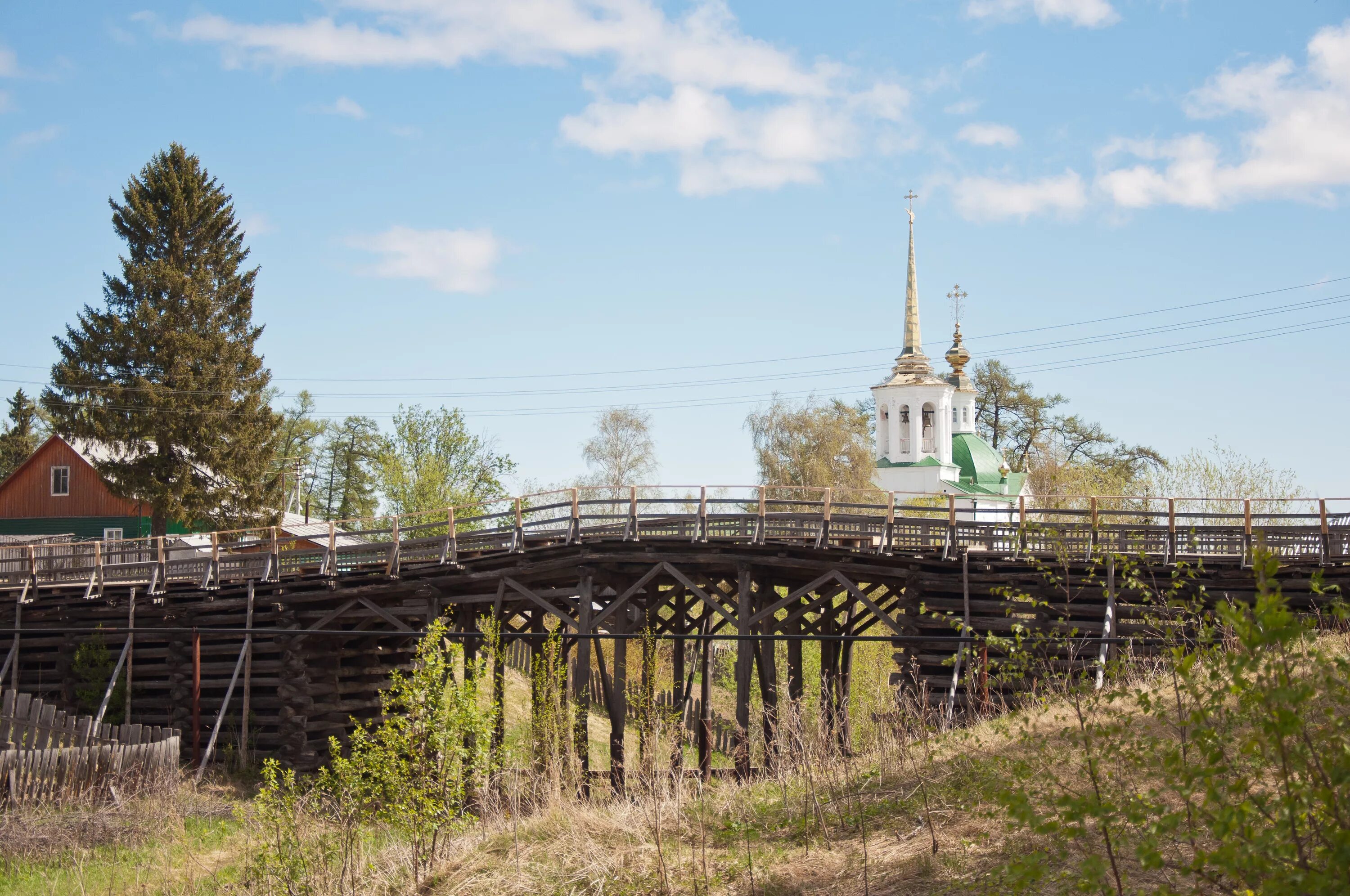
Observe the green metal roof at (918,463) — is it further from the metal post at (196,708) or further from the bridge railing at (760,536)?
the metal post at (196,708)

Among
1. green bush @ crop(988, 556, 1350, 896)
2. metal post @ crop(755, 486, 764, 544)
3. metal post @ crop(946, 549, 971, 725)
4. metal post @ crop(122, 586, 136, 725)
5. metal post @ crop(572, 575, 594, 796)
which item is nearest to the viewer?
green bush @ crop(988, 556, 1350, 896)

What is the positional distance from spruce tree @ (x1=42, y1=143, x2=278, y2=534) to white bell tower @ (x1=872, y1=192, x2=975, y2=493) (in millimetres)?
31741

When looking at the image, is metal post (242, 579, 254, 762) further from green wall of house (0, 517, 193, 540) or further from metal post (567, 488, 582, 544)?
green wall of house (0, 517, 193, 540)

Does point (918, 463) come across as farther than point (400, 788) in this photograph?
Yes

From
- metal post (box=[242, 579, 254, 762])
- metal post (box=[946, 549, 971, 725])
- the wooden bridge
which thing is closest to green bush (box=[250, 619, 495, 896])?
the wooden bridge

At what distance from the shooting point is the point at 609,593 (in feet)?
98.7

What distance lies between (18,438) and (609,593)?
56085 mm

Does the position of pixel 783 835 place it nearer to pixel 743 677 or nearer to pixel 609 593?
pixel 743 677

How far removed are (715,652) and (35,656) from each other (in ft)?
70.8

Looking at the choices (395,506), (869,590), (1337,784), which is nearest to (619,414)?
(395,506)

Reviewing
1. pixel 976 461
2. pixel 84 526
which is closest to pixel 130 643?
pixel 84 526

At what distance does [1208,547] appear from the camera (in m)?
20.7

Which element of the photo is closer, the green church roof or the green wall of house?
the green wall of house

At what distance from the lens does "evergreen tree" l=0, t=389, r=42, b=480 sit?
70.9 m
